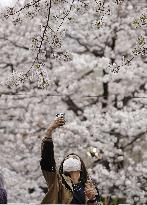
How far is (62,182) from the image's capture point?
4426 mm

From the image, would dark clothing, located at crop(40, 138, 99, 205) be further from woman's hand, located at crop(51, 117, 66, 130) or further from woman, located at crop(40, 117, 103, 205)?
woman's hand, located at crop(51, 117, 66, 130)

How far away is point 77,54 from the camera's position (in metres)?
15.8

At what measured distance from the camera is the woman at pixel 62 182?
4309 millimetres

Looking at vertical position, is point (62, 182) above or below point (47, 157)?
below

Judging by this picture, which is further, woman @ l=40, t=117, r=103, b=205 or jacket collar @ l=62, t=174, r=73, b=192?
jacket collar @ l=62, t=174, r=73, b=192

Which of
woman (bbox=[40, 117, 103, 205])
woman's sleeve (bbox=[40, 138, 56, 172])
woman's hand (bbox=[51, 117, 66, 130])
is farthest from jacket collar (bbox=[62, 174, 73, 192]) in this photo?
woman's hand (bbox=[51, 117, 66, 130])

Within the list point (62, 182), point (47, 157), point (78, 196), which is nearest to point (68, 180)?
point (62, 182)

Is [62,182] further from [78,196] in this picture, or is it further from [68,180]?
[78,196]

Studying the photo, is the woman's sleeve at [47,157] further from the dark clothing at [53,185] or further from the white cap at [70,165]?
the white cap at [70,165]

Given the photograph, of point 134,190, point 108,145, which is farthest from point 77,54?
point 134,190

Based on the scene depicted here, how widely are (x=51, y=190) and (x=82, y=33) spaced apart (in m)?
11.7

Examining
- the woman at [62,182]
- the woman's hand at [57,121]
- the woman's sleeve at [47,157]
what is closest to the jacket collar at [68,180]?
the woman at [62,182]

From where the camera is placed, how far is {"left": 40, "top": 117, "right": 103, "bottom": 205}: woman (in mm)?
4309

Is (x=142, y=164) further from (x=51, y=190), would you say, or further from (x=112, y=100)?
(x=51, y=190)
